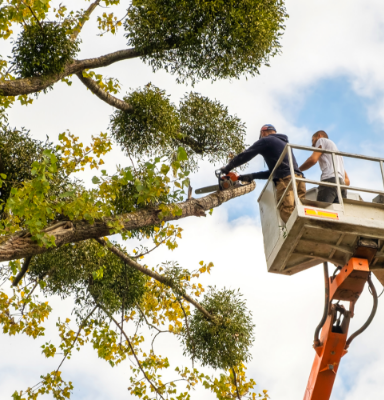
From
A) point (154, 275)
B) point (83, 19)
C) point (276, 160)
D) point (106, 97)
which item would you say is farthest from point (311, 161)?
point (83, 19)

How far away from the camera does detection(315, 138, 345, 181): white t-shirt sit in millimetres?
6062

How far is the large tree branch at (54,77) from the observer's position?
A: 708cm

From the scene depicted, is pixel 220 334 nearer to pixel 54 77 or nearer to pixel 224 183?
pixel 224 183

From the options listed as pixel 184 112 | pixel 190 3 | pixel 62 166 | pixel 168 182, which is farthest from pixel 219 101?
pixel 168 182

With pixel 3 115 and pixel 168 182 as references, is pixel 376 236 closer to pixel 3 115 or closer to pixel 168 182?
pixel 168 182

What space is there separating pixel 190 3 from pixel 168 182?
10.6 feet

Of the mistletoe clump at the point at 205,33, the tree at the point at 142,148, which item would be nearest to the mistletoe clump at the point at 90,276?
the tree at the point at 142,148

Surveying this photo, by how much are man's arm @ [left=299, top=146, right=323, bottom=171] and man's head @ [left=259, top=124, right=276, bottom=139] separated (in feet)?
2.59

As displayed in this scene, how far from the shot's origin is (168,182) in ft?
20.3

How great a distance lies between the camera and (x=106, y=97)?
838cm

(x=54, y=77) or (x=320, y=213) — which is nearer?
(x=320, y=213)

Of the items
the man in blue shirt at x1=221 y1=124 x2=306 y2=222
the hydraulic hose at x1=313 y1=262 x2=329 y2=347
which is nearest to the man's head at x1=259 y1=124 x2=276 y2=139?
the man in blue shirt at x1=221 y1=124 x2=306 y2=222

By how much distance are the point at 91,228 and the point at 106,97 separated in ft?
9.45

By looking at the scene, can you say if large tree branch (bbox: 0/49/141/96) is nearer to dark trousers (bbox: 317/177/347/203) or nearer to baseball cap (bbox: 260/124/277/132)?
baseball cap (bbox: 260/124/277/132)
